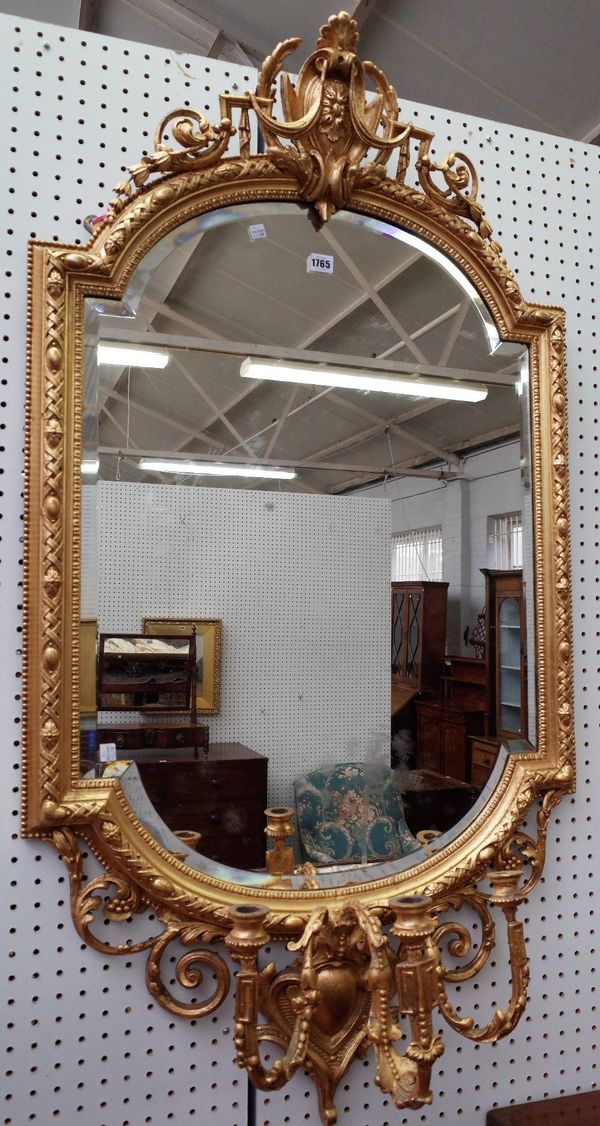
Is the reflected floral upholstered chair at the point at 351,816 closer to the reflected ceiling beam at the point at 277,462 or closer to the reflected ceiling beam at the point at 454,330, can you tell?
the reflected ceiling beam at the point at 277,462

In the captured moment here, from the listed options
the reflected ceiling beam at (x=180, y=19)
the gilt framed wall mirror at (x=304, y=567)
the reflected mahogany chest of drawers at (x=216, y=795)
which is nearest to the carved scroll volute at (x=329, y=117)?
the gilt framed wall mirror at (x=304, y=567)

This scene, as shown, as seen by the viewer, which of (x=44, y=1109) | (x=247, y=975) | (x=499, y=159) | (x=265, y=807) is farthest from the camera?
(x=499, y=159)

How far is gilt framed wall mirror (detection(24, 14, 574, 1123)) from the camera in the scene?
3.56 ft

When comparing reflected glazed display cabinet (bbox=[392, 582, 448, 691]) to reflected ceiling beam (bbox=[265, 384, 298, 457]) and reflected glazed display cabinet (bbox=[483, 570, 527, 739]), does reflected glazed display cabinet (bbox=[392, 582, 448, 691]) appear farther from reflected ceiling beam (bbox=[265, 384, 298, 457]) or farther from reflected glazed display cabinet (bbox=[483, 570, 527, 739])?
reflected ceiling beam (bbox=[265, 384, 298, 457])

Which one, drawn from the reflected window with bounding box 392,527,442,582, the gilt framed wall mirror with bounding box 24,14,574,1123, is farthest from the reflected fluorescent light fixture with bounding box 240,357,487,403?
the reflected window with bounding box 392,527,442,582

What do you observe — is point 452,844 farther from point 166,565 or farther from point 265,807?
point 166,565

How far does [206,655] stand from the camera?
1.17 meters

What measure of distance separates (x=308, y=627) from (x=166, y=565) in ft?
0.80

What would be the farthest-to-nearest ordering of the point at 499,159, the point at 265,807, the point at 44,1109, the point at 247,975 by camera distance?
the point at 499,159 < the point at 265,807 < the point at 44,1109 < the point at 247,975

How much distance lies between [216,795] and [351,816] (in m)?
0.22

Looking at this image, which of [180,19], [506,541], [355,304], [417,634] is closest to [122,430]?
[355,304]

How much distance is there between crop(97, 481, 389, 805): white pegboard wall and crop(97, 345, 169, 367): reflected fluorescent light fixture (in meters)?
0.18

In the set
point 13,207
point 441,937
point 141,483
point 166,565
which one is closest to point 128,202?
point 13,207

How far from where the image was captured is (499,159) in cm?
140
